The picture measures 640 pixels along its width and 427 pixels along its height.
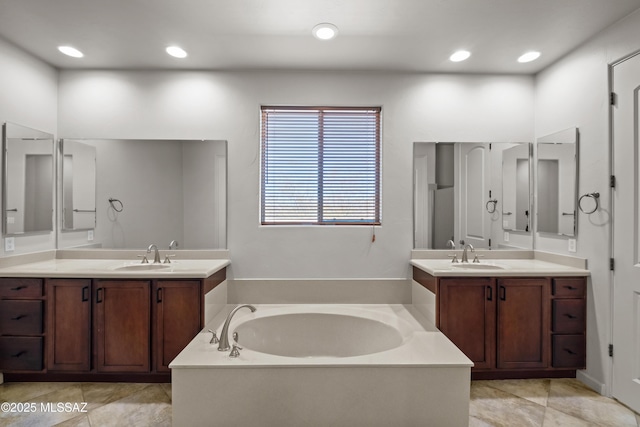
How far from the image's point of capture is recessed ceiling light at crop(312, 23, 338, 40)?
7.51 feet

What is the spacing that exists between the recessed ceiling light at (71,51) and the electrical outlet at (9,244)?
5.01 ft

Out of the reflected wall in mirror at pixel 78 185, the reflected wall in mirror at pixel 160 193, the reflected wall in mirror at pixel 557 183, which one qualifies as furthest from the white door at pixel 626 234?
the reflected wall in mirror at pixel 78 185

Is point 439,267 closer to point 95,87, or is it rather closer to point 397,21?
point 397,21

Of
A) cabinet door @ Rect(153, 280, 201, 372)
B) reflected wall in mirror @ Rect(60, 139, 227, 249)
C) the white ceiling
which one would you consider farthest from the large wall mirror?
cabinet door @ Rect(153, 280, 201, 372)

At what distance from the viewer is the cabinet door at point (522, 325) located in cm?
246

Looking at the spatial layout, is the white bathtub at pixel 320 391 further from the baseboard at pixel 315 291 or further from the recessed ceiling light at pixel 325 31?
the recessed ceiling light at pixel 325 31

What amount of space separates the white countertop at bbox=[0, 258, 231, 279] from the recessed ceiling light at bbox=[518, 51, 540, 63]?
3.00 meters

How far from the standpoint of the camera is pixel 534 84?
3.07 m

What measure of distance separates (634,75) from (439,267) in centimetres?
177

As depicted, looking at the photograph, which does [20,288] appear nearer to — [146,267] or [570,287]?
[146,267]

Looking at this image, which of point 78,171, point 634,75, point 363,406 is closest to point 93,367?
point 78,171

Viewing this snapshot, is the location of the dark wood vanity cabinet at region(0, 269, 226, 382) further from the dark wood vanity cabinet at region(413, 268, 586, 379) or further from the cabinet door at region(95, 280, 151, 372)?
the dark wood vanity cabinet at region(413, 268, 586, 379)

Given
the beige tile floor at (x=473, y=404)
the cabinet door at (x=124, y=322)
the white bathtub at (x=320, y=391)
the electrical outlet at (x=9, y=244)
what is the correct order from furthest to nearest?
1. the electrical outlet at (x=9, y=244)
2. the cabinet door at (x=124, y=322)
3. the beige tile floor at (x=473, y=404)
4. the white bathtub at (x=320, y=391)

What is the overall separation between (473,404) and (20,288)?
3.26 metres
